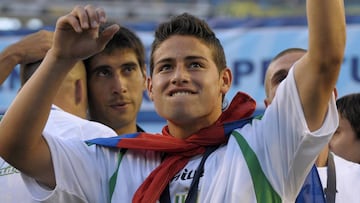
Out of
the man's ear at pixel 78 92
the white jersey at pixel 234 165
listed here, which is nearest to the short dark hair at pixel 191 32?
the white jersey at pixel 234 165

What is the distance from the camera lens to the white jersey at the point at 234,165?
275 cm

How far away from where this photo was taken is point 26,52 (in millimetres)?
4203

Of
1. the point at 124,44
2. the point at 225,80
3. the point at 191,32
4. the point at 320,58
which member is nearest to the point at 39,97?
the point at 191,32

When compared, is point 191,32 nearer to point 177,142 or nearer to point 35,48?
point 177,142

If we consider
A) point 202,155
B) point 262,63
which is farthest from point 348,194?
point 262,63

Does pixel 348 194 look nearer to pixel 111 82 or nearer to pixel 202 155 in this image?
pixel 202 155

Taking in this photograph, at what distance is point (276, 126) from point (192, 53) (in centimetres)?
45

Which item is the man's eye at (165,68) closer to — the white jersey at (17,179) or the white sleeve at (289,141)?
the white sleeve at (289,141)

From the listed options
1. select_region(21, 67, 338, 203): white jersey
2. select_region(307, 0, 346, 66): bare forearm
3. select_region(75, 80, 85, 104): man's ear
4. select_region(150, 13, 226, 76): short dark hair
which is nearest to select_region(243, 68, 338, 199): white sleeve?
select_region(21, 67, 338, 203): white jersey

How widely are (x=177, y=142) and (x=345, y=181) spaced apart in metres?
0.84

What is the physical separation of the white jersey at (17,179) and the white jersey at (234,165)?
0.47 m

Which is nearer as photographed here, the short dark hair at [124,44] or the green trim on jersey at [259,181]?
the green trim on jersey at [259,181]

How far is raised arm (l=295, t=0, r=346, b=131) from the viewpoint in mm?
2660

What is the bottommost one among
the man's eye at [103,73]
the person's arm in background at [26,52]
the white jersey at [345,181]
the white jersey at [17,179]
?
the white jersey at [345,181]
